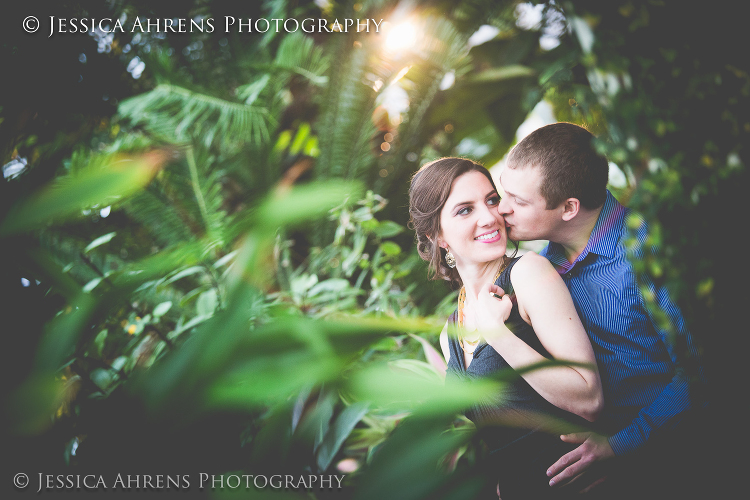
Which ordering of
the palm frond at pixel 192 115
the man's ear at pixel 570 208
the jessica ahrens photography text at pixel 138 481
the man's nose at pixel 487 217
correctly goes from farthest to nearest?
the palm frond at pixel 192 115
the man's nose at pixel 487 217
the man's ear at pixel 570 208
the jessica ahrens photography text at pixel 138 481

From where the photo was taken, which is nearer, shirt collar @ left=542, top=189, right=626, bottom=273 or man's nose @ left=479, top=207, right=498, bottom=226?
shirt collar @ left=542, top=189, right=626, bottom=273

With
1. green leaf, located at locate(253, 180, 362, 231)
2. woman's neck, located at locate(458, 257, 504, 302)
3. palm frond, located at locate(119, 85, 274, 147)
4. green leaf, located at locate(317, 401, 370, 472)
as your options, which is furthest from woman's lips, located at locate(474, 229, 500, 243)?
palm frond, located at locate(119, 85, 274, 147)

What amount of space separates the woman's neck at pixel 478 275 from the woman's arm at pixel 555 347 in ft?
0.89

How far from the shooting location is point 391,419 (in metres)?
1.60

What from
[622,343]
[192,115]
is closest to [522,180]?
[622,343]

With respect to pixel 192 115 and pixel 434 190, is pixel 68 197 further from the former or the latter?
pixel 192 115

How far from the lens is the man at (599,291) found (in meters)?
1.02

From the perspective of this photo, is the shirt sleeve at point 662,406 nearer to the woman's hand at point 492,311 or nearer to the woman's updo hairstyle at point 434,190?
the woman's hand at point 492,311

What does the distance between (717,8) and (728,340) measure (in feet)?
1.55

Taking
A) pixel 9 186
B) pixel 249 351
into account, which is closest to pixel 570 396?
pixel 249 351

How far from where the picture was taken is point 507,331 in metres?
1.00

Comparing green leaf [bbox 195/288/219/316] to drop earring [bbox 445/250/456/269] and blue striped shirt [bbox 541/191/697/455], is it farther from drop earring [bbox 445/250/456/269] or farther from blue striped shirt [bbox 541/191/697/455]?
blue striped shirt [bbox 541/191/697/455]

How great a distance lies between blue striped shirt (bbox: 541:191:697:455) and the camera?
1.01 m

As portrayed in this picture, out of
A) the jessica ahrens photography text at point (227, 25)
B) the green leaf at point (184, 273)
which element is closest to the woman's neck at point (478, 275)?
the green leaf at point (184, 273)
